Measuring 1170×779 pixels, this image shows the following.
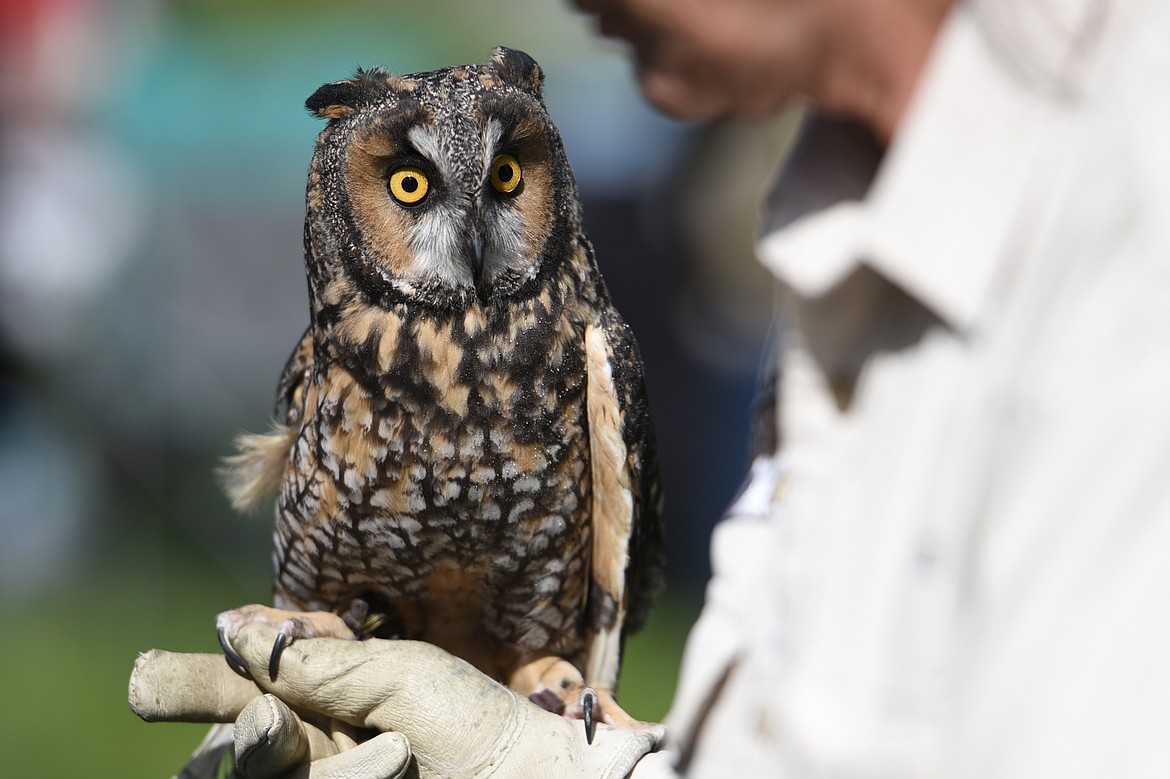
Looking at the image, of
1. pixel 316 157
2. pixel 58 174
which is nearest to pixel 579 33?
pixel 58 174

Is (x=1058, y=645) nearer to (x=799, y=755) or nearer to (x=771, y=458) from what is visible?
(x=799, y=755)

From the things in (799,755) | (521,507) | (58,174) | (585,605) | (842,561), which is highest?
(842,561)

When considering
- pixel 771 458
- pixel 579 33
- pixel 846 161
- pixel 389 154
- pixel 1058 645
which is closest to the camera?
pixel 1058 645

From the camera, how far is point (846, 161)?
109cm

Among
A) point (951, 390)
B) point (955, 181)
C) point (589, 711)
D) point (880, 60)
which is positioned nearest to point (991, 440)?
point (951, 390)

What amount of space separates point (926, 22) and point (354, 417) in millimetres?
1441

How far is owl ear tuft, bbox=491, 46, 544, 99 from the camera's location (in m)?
2.22

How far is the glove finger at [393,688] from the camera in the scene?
1956mm

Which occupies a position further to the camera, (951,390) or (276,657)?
(276,657)

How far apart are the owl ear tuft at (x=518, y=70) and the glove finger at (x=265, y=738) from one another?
1.20 metres

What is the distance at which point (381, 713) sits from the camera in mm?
2002

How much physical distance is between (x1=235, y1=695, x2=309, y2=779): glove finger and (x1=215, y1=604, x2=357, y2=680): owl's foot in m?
0.14

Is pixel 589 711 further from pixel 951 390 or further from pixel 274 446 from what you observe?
pixel 951 390

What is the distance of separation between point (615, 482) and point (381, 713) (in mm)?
623
